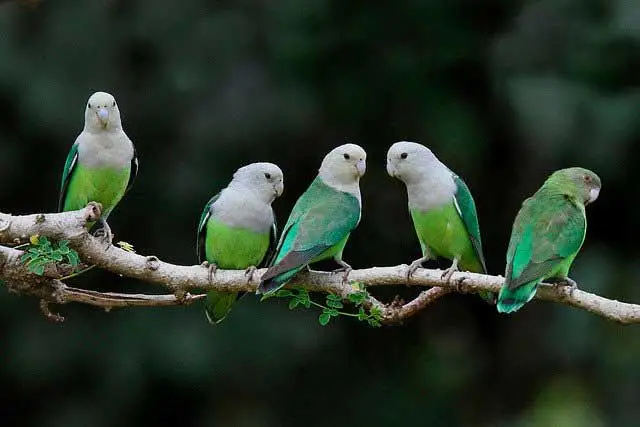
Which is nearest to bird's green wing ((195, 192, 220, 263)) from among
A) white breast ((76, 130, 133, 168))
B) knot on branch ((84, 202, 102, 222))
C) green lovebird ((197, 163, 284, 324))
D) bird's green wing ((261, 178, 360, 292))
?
green lovebird ((197, 163, 284, 324))

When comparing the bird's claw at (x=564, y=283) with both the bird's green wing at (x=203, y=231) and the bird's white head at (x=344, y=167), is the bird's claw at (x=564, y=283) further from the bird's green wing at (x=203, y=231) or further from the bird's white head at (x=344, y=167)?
the bird's green wing at (x=203, y=231)

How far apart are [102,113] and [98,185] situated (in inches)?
15.8

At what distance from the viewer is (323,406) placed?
10.4 meters

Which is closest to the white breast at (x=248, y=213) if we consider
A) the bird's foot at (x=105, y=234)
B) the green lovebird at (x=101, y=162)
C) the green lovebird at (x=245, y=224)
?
the green lovebird at (x=245, y=224)

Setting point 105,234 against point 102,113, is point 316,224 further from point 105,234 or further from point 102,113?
point 102,113

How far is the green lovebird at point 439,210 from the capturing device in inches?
205

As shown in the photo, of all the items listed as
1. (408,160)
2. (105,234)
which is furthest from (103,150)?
(408,160)

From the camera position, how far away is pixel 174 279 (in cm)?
462

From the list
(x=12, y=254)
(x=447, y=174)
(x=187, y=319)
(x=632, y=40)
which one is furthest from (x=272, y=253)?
(x=632, y=40)

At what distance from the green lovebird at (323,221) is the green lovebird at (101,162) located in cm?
79

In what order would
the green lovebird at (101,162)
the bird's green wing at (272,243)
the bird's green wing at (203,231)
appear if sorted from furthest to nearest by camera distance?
1. the bird's green wing at (203,231)
2. the bird's green wing at (272,243)
3. the green lovebird at (101,162)

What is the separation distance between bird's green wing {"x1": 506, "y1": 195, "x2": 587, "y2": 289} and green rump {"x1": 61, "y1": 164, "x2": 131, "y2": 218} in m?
1.67

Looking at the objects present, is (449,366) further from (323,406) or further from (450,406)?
(323,406)

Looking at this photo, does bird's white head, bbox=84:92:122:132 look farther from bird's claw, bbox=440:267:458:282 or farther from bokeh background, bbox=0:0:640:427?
bokeh background, bbox=0:0:640:427
